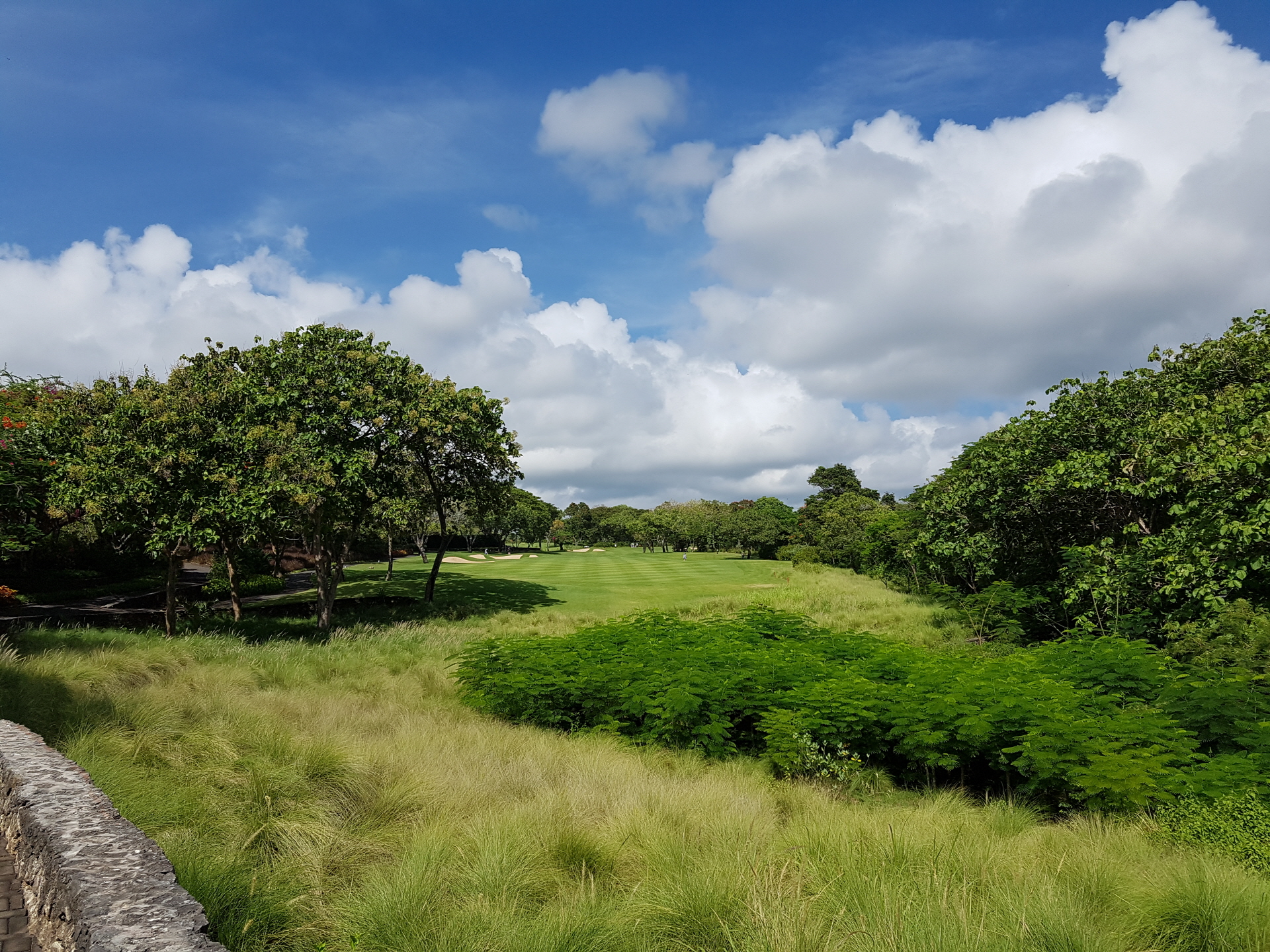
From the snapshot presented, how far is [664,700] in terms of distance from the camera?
919 cm

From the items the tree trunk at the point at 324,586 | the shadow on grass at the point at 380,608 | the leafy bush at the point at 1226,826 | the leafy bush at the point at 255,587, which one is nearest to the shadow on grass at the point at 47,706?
the shadow on grass at the point at 380,608

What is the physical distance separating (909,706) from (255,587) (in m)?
36.7

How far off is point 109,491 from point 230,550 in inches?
204

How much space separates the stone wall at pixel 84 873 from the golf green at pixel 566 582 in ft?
68.4

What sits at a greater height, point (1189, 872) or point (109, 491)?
point (109, 491)

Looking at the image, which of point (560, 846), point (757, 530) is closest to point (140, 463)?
point (560, 846)

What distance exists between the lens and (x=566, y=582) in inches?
1644

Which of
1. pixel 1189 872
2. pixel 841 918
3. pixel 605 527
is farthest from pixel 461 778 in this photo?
pixel 605 527

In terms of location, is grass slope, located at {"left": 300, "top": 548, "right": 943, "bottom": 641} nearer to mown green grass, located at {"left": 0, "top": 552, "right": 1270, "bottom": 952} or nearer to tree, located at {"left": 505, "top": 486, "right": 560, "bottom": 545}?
mown green grass, located at {"left": 0, "top": 552, "right": 1270, "bottom": 952}

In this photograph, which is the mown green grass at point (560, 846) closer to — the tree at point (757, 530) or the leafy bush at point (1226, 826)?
the leafy bush at point (1226, 826)

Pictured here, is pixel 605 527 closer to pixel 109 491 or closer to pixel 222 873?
pixel 109 491

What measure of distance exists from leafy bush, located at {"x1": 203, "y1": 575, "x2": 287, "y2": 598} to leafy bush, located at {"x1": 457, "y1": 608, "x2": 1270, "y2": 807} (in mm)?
24417

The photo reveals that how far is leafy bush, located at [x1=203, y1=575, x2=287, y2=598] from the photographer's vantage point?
103 feet

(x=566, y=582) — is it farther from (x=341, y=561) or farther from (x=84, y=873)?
(x=84, y=873)
